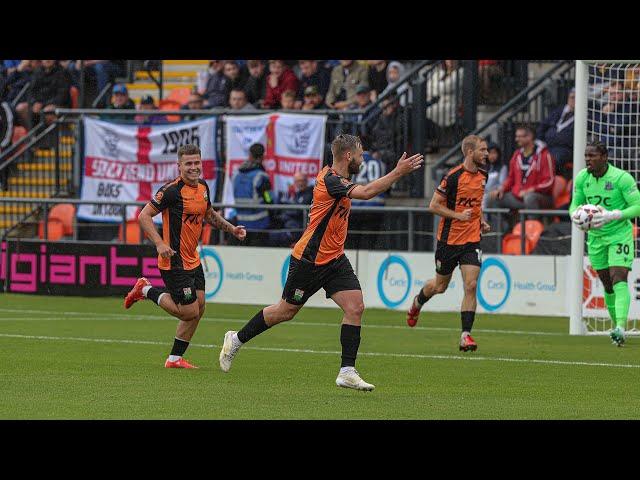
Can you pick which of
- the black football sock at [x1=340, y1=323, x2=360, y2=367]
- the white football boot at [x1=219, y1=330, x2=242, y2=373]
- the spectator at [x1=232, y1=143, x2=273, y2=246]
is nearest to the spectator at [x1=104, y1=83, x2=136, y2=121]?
the spectator at [x1=232, y1=143, x2=273, y2=246]

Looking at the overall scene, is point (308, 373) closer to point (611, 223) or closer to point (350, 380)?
point (350, 380)

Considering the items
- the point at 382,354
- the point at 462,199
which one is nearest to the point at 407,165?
the point at 382,354

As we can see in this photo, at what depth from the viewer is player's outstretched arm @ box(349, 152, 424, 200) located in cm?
1066

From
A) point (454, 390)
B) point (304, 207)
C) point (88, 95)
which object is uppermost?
point (88, 95)

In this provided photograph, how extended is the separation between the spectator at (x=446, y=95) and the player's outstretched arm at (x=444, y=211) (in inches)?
407

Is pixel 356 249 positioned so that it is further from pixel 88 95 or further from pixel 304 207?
pixel 88 95

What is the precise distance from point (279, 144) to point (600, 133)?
7.62 metres

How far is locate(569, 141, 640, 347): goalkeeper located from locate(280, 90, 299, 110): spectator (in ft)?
33.3

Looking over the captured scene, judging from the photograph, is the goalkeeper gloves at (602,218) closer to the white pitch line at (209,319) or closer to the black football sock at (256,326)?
the white pitch line at (209,319)

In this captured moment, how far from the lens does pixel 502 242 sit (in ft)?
73.2

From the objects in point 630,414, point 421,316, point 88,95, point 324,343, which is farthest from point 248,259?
point 630,414

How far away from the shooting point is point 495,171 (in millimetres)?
23781

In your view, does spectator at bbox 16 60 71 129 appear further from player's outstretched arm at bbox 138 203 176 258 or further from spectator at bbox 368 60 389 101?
player's outstretched arm at bbox 138 203 176 258

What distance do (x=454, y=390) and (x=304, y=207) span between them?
11.3 m
